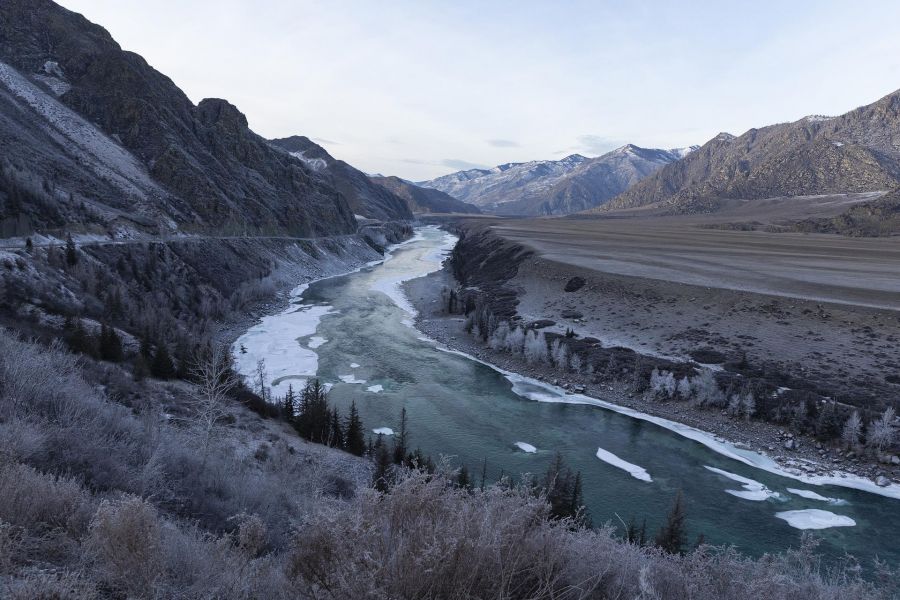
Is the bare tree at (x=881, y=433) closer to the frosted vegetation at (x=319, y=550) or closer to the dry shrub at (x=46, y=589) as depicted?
the frosted vegetation at (x=319, y=550)

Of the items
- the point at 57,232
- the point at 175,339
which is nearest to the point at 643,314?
the point at 175,339

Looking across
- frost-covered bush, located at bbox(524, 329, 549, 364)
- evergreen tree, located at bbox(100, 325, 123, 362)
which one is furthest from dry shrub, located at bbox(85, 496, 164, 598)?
frost-covered bush, located at bbox(524, 329, 549, 364)

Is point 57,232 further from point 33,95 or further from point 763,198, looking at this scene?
point 763,198

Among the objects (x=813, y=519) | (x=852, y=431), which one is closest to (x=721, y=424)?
(x=852, y=431)

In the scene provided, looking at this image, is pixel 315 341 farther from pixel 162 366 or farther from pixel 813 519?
pixel 813 519

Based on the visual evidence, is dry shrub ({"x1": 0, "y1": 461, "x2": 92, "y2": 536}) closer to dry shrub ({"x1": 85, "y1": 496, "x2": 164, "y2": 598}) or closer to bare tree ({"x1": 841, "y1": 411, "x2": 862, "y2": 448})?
dry shrub ({"x1": 85, "y1": 496, "x2": 164, "y2": 598})
